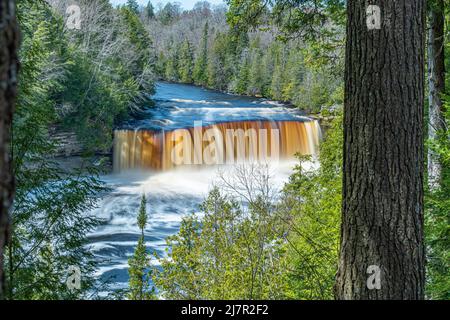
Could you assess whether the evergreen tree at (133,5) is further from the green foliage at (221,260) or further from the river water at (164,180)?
the green foliage at (221,260)

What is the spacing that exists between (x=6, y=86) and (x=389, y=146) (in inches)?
69.8

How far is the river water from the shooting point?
489 inches

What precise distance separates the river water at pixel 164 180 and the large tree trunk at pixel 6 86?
8.82 m

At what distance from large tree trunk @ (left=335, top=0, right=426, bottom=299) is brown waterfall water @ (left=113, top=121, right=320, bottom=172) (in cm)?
1712

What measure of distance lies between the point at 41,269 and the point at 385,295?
2868 millimetres

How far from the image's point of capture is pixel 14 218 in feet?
12.8

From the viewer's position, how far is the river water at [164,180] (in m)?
12.4

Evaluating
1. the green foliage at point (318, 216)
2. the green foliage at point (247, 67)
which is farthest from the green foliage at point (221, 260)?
the green foliage at point (247, 67)

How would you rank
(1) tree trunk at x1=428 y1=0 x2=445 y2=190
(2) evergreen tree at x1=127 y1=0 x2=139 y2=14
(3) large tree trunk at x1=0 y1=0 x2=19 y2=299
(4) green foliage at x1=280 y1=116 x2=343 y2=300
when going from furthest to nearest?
(2) evergreen tree at x1=127 y1=0 x2=139 y2=14, (1) tree trunk at x1=428 y1=0 x2=445 y2=190, (4) green foliage at x1=280 y1=116 x2=343 y2=300, (3) large tree trunk at x1=0 y1=0 x2=19 y2=299

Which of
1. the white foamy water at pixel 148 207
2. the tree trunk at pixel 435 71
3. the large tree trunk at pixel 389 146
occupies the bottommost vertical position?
the white foamy water at pixel 148 207

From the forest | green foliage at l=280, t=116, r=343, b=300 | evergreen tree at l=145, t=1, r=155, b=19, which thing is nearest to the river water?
green foliage at l=280, t=116, r=343, b=300

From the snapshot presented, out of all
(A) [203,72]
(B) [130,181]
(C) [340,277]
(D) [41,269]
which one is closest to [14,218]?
(D) [41,269]

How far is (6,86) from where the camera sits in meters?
1.10

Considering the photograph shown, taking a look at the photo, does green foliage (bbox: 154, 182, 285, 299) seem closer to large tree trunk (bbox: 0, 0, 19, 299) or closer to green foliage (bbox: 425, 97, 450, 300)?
green foliage (bbox: 425, 97, 450, 300)
